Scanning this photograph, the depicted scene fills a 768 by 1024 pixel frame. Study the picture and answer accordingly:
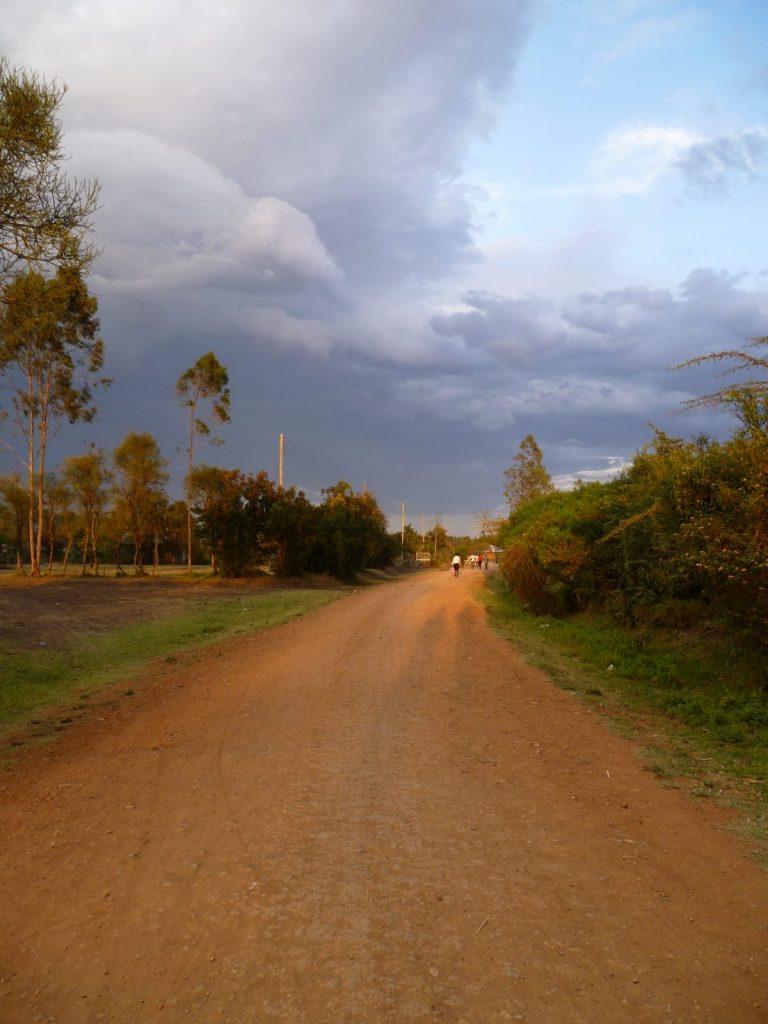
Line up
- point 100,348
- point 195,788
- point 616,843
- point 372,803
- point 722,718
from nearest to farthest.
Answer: point 616,843, point 372,803, point 195,788, point 722,718, point 100,348

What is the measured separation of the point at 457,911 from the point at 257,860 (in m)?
1.30

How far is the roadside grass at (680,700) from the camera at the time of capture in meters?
6.27

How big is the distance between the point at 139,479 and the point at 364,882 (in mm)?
37968

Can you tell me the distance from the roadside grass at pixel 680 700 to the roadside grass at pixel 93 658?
6673mm

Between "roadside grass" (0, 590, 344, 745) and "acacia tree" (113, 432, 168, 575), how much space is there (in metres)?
18.3

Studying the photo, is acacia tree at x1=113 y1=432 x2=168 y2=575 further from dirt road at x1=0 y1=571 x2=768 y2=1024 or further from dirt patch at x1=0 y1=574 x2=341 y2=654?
dirt road at x1=0 y1=571 x2=768 y2=1024

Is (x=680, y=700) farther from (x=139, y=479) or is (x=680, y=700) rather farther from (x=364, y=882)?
(x=139, y=479)

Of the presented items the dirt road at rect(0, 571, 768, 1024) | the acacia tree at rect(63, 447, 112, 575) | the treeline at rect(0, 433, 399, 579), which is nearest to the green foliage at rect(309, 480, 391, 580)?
the treeline at rect(0, 433, 399, 579)

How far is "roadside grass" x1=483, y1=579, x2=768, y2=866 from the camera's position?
6270 mm

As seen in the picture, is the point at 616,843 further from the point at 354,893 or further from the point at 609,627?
the point at 609,627

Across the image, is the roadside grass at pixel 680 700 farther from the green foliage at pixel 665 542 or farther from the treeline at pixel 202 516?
the treeline at pixel 202 516

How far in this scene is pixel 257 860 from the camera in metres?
4.30

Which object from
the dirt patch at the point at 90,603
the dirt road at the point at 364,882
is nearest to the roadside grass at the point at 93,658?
the dirt patch at the point at 90,603

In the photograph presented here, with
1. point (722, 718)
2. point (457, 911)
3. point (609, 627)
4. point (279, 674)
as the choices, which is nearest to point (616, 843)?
point (457, 911)
